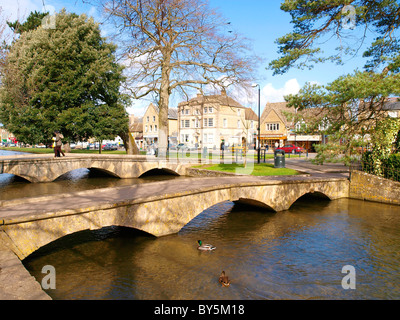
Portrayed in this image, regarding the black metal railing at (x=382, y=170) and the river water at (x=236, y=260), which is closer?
the river water at (x=236, y=260)

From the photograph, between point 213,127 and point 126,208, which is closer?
point 126,208

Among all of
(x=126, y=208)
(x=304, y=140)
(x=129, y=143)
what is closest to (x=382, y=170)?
(x=126, y=208)

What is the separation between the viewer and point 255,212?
48.5 ft

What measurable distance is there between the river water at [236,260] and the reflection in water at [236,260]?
24 mm

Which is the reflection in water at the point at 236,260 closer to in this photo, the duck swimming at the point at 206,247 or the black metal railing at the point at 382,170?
the duck swimming at the point at 206,247

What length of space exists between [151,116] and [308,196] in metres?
55.4

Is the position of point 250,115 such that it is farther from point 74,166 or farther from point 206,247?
point 206,247

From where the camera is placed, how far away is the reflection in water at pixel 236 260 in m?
7.23

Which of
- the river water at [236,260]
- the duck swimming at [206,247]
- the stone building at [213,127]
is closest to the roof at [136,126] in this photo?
the stone building at [213,127]

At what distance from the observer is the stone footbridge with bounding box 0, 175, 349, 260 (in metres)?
7.09

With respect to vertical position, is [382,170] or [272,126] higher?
[272,126]

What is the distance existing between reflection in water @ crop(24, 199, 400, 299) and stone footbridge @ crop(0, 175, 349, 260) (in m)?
0.91

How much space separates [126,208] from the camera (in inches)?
361
